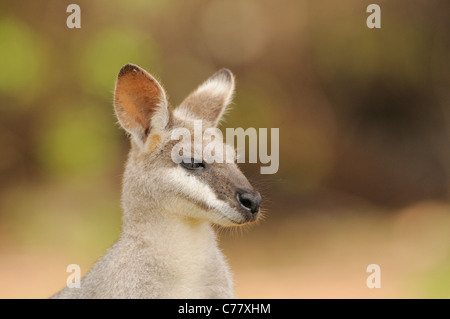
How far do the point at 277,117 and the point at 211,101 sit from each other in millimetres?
7072

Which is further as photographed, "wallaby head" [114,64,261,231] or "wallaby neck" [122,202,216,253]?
"wallaby neck" [122,202,216,253]

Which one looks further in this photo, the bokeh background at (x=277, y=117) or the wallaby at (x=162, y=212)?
the bokeh background at (x=277, y=117)

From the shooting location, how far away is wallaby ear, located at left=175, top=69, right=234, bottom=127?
5059 mm

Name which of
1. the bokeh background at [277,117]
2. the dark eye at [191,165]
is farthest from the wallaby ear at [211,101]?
the bokeh background at [277,117]

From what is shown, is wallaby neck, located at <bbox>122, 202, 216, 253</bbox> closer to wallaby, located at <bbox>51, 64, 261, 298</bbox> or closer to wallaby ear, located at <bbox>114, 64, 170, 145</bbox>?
wallaby, located at <bbox>51, 64, 261, 298</bbox>

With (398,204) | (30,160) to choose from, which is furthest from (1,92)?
(398,204)

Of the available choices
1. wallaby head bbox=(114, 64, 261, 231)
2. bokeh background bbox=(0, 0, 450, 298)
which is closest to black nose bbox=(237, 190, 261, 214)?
wallaby head bbox=(114, 64, 261, 231)

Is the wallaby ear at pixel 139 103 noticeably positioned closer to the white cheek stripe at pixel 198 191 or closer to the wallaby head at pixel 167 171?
the wallaby head at pixel 167 171

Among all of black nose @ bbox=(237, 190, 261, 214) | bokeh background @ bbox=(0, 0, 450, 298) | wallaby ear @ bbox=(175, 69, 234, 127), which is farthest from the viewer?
bokeh background @ bbox=(0, 0, 450, 298)

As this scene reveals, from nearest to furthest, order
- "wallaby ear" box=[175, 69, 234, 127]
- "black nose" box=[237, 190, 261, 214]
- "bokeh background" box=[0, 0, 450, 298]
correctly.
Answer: "black nose" box=[237, 190, 261, 214] → "wallaby ear" box=[175, 69, 234, 127] → "bokeh background" box=[0, 0, 450, 298]

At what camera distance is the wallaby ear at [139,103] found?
448cm

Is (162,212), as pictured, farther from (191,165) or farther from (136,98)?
(136,98)

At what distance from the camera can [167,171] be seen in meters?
4.55

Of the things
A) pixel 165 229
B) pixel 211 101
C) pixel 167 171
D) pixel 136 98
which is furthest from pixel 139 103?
pixel 165 229
